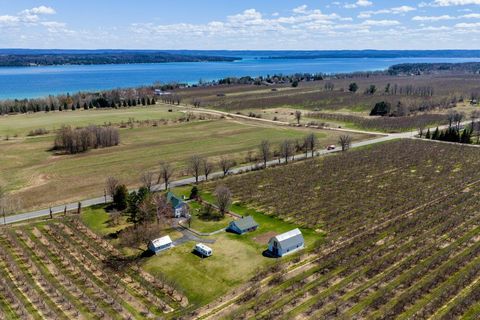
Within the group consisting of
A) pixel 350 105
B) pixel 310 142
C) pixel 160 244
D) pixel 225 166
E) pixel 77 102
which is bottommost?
pixel 160 244

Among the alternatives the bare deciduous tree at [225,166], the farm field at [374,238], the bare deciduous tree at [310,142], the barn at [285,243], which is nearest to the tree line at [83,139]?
the bare deciduous tree at [225,166]

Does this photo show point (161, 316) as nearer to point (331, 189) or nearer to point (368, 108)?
point (331, 189)

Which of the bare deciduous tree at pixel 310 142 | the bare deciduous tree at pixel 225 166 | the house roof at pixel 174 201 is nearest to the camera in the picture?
the house roof at pixel 174 201

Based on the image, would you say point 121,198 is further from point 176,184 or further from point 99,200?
point 176,184

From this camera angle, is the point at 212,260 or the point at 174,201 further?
the point at 174,201

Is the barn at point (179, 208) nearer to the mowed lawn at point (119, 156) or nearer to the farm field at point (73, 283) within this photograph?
the farm field at point (73, 283)

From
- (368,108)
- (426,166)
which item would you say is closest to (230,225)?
(426,166)

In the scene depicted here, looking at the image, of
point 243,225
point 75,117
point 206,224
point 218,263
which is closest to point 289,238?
point 243,225

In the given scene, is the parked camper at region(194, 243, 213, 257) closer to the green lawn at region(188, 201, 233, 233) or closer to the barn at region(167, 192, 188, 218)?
the green lawn at region(188, 201, 233, 233)
